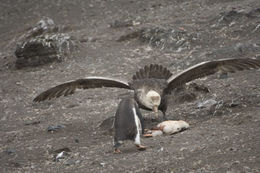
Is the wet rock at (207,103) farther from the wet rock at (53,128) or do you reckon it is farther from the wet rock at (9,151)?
the wet rock at (9,151)

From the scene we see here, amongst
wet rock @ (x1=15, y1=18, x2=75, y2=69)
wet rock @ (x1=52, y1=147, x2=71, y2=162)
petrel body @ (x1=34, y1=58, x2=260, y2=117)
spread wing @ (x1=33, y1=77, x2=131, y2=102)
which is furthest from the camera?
wet rock @ (x1=15, y1=18, x2=75, y2=69)

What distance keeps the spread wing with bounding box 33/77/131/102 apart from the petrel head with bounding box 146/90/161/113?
73 centimetres

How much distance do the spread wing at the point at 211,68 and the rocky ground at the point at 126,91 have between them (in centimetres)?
42

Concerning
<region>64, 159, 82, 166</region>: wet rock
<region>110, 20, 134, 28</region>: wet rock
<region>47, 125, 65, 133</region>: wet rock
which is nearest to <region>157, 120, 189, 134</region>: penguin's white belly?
<region>64, 159, 82, 166</region>: wet rock

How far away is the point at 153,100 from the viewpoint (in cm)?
853

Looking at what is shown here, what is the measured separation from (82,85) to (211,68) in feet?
7.52

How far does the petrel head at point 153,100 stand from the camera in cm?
852

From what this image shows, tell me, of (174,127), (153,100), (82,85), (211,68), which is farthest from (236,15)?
(174,127)

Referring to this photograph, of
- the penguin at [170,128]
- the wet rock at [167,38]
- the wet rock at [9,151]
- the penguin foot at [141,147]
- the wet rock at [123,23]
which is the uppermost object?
the wet rock at [123,23]

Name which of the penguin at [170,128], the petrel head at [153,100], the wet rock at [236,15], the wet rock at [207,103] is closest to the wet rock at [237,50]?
the wet rock at [236,15]

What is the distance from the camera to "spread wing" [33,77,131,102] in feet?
30.8

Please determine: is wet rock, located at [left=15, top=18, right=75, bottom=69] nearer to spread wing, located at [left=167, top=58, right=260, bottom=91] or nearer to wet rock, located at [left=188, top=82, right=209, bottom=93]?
wet rock, located at [left=188, top=82, right=209, bottom=93]

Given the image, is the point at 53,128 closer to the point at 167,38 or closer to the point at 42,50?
the point at 42,50

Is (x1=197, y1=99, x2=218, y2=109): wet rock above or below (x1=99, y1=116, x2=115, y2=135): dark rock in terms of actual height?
above
